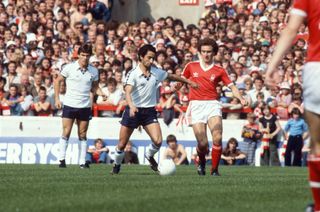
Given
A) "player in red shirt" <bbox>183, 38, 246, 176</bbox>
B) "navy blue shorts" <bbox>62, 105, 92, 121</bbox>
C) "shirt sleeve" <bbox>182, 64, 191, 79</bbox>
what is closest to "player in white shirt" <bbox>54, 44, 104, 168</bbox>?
"navy blue shorts" <bbox>62, 105, 92, 121</bbox>

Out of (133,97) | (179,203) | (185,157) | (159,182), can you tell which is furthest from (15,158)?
(179,203)

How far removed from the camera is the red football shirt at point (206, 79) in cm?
1862

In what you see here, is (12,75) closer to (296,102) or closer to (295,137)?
(296,102)

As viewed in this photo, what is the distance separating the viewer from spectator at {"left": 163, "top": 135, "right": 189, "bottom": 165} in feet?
85.8

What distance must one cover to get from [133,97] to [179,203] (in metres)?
6.82

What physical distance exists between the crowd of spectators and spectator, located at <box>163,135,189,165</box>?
102 cm

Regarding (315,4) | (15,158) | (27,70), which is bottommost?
(15,158)

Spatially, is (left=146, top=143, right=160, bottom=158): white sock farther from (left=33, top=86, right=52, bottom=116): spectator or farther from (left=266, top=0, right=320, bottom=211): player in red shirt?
(left=33, top=86, right=52, bottom=116): spectator

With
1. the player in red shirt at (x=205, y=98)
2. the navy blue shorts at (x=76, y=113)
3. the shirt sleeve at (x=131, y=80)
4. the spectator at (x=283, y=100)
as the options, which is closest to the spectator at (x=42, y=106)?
the spectator at (x=283, y=100)

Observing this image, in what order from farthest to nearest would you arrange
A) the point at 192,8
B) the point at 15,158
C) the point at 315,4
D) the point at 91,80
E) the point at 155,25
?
the point at 192,8
the point at 155,25
the point at 15,158
the point at 91,80
the point at 315,4

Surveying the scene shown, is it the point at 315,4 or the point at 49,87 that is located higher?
the point at 315,4

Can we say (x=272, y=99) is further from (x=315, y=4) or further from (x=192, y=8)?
(x=315, y=4)

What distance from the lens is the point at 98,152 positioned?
1045 inches

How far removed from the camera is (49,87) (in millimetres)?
27469
